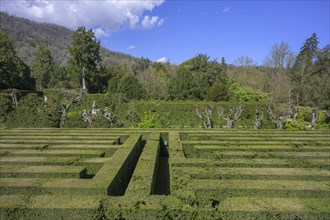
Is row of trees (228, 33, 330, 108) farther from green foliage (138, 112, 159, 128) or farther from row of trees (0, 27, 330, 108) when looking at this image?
green foliage (138, 112, 159, 128)

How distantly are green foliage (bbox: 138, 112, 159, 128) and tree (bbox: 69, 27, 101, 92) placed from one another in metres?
24.8

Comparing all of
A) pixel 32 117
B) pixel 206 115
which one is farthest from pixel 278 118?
pixel 32 117

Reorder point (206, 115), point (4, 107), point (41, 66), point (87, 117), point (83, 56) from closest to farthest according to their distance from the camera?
point (87, 117) < point (4, 107) < point (206, 115) < point (83, 56) < point (41, 66)

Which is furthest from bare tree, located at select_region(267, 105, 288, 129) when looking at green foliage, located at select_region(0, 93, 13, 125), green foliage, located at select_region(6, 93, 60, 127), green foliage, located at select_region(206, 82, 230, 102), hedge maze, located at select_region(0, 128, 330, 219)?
green foliage, located at select_region(0, 93, 13, 125)

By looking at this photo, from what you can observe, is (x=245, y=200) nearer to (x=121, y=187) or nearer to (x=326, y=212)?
(x=326, y=212)

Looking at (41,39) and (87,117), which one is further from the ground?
(41,39)

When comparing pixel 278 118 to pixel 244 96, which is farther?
pixel 244 96

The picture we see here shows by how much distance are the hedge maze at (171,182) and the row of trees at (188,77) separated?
2140 cm

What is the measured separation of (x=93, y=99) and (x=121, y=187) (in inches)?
826

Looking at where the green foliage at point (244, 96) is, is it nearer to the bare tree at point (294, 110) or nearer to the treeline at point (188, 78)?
the treeline at point (188, 78)

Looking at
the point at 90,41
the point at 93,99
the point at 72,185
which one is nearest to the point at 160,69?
the point at 90,41

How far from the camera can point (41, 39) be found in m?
123

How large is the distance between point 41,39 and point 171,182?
442 ft

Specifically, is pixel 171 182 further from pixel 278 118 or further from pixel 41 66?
pixel 41 66
